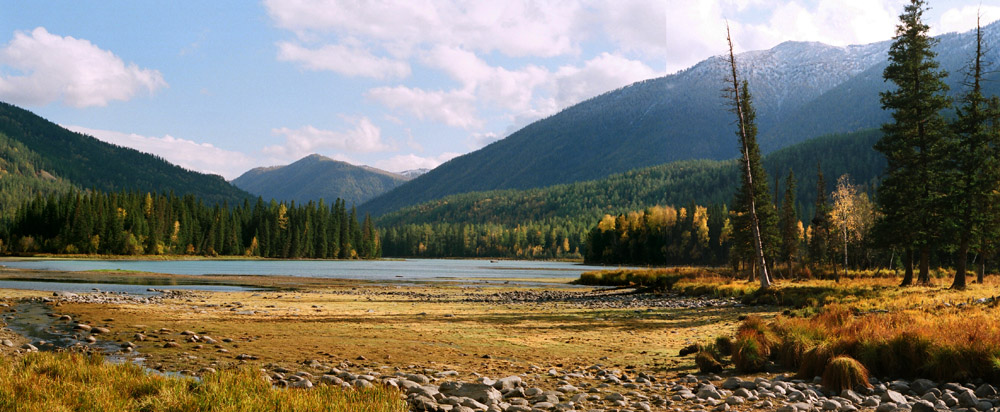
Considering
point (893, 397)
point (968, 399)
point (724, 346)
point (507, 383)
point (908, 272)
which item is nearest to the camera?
point (968, 399)

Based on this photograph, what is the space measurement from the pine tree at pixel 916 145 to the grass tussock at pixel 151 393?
3611cm

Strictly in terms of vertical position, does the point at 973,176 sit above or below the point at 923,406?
above

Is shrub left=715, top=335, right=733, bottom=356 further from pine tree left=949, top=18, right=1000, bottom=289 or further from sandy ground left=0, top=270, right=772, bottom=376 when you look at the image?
pine tree left=949, top=18, right=1000, bottom=289

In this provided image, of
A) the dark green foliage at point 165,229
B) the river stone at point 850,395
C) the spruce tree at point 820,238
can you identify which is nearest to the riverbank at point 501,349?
the river stone at point 850,395

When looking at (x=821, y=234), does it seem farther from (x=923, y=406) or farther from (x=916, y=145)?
(x=923, y=406)

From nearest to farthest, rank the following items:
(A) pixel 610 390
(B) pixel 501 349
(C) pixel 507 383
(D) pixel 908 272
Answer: (C) pixel 507 383 → (A) pixel 610 390 → (B) pixel 501 349 → (D) pixel 908 272

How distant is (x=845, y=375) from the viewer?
11289 mm

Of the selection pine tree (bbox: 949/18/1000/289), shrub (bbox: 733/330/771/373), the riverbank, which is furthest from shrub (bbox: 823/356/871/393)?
pine tree (bbox: 949/18/1000/289)

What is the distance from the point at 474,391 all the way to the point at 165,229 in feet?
505

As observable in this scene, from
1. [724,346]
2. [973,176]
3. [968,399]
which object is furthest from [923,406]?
[973,176]

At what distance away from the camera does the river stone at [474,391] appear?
34.0ft

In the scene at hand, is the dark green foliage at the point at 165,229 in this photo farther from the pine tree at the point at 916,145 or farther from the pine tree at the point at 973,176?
the pine tree at the point at 973,176

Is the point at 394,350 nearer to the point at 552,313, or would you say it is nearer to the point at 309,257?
the point at 552,313

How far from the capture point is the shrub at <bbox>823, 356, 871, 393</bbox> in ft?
36.9
